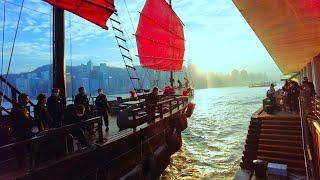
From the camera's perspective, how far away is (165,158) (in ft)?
52.0

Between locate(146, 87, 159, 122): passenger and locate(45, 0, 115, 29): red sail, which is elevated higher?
locate(45, 0, 115, 29): red sail

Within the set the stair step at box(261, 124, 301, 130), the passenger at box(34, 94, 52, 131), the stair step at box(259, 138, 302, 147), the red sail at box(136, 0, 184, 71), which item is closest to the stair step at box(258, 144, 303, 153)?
the stair step at box(259, 138, 302, 147)

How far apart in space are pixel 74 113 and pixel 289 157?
361 inches

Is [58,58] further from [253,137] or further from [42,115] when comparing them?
[253,137]

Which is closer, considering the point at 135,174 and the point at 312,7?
the point at 312,7

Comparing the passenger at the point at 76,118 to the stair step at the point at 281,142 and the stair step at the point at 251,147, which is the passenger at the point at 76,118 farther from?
the stair step at the point at 281,142

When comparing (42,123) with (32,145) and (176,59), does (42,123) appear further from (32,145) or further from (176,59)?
(176,59)

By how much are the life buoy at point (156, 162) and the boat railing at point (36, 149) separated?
4.54 m

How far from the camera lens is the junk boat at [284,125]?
352 inches

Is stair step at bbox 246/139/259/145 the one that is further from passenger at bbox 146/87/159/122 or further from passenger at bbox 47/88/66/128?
passenger at bbox 47/88/66/128

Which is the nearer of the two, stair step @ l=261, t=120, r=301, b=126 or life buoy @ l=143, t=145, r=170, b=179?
life buoy @ l=143, t=145, r=170, b=179

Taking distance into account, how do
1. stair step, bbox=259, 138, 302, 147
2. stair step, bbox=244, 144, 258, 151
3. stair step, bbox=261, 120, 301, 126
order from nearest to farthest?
1. stair step, bbox=259, 138, 302, 147
2. stair step, bbox=244, 144, 258, 151
3. stair step, bbox=261, 120, 301, 126

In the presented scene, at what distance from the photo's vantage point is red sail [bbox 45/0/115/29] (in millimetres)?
11692

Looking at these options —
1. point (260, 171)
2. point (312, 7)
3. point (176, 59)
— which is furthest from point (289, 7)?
point (176, 59)
